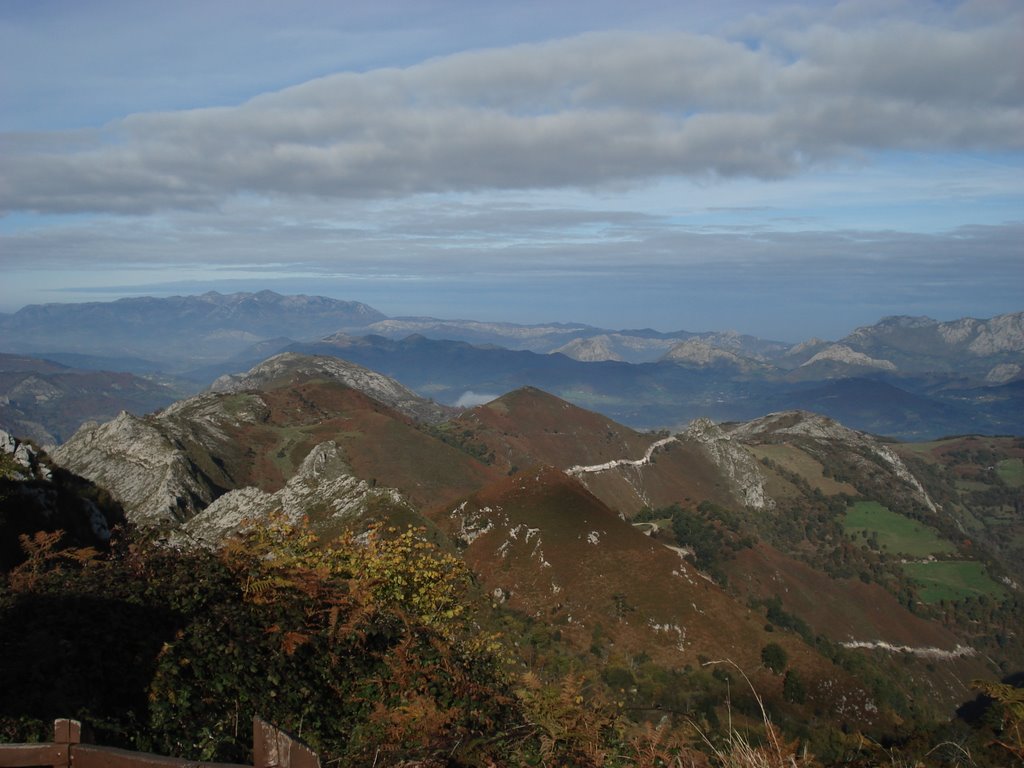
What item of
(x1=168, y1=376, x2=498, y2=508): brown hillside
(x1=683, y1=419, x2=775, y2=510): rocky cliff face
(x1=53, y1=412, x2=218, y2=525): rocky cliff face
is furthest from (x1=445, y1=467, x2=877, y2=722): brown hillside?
(x1=683, y1=419, x2=775, y2=510): rocky cliff face

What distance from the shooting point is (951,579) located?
436 ft

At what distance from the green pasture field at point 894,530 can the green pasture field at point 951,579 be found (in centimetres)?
454

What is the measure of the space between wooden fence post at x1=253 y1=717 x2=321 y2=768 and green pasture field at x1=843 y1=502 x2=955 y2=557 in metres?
160

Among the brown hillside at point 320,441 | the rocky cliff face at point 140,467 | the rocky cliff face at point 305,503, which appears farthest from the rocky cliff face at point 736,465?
the rocky cliff face at point 140,467

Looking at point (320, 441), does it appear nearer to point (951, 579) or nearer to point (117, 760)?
point (117, 760)

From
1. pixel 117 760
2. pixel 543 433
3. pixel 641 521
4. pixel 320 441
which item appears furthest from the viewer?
pixel 543 433

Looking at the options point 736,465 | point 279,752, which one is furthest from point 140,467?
point 736,465

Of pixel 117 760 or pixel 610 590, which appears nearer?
pixel 117 760

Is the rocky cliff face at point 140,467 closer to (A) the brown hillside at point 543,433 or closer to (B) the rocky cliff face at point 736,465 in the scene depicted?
(A) the brown hillside at point 543,433

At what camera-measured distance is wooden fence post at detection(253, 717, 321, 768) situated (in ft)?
15.1

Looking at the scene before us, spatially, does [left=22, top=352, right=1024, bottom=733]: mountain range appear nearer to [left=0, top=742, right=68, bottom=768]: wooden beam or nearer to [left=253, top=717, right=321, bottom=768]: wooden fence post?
[left=253, top=717, right=321, bottom=768]: wooden fence post

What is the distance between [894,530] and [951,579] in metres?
19.2

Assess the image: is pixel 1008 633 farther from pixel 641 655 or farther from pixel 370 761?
pixel 370 761

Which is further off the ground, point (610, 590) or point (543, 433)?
point (610, 590)
